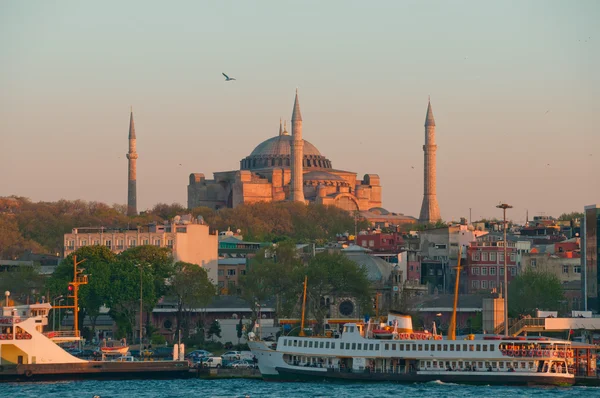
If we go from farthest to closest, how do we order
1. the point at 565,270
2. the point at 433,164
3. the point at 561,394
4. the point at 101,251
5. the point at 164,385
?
the point at 433,164 < the point at 565,270 < the point at 101,251 < the point at 164,385 < the point at 561,394

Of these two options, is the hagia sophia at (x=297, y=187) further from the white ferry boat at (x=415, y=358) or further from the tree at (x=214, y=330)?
the white ferry boat at (x=415, y=358)

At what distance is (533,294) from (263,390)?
33.2 m

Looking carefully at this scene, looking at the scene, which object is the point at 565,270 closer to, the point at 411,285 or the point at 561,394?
the point at 411,285

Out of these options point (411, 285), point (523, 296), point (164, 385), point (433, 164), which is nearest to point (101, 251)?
point (411, 285)

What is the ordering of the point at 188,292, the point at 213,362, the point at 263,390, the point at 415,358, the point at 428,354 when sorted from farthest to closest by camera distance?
1. the point at 188,292
2. the point at 213,362
3. the point at 415,358
4. the point at 428,354
5. the point at 263,390

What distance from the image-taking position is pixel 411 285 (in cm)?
11200

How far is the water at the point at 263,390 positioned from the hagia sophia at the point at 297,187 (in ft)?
340

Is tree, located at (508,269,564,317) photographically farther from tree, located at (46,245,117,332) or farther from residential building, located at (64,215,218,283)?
residential building, located at (64,215,218,283)

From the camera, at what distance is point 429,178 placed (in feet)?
602

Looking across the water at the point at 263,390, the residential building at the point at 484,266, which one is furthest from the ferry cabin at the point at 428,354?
the residential building at the point at 484,266

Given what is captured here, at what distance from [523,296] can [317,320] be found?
1535 centimetres

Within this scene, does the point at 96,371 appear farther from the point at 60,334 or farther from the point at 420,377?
the point at 420,377

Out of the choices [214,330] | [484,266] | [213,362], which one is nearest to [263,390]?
[213,362]

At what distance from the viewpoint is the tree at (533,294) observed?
3964 inches
